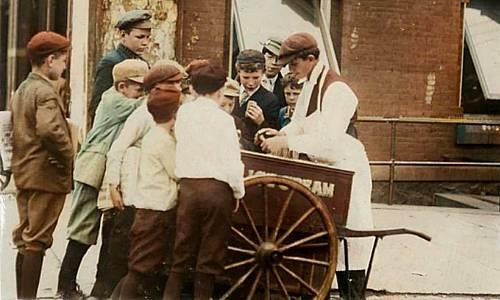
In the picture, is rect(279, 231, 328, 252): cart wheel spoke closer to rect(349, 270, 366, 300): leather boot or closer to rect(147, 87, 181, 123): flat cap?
rect(349, 270, 366, 300): leather boot

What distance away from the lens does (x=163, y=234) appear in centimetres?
401

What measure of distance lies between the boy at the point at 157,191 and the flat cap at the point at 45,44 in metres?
0.61

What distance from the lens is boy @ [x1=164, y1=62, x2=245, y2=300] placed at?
3922 millimetres

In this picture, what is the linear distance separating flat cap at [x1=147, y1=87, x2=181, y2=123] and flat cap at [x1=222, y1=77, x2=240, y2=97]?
12.3 inches

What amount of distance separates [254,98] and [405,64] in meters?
1.14

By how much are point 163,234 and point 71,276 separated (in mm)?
650

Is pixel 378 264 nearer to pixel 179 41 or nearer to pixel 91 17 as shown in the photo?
pixel 179 41

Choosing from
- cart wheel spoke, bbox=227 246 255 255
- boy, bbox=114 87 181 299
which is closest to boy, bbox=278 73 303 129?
boy, bbox=114 87 181 299

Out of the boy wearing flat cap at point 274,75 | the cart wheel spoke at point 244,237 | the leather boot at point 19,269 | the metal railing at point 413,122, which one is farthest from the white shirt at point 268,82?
the leather boot at point 19,269

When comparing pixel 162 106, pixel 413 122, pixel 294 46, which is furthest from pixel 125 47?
pixel 413 122

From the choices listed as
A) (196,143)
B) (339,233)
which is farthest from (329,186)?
(196,143)

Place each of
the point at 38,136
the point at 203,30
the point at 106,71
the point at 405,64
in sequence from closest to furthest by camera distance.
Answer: the point at 38,136, the point at 106,71, the point at 203,30, the point at 405,64

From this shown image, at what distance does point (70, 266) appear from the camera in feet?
13.6

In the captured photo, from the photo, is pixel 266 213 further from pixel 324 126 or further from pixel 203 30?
pixel 203 30
